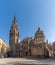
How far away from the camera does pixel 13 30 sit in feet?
171

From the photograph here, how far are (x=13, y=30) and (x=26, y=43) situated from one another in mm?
8338

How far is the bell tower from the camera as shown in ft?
157

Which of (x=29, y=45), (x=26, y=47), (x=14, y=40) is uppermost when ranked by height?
(x=14, y=40)

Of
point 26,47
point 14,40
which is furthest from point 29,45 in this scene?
Answer: point 14,40

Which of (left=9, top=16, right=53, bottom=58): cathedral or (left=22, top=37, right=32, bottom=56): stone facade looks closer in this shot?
(left=9, top=16, right=53, bottom=58): cathedral

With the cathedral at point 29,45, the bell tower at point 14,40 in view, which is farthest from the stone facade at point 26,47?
the bell tower at point 14,40

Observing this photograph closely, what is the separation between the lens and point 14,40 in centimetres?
5031

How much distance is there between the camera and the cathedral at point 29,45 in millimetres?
38750

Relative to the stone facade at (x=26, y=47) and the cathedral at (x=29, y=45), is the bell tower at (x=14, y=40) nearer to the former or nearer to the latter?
the cathedral at (x=29, y=45)

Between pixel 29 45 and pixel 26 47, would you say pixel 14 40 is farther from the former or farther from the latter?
pixel 29 45

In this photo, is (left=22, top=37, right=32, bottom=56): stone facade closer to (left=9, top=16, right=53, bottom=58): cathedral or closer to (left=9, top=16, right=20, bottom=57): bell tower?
(left=9, top=16, right=53, bottom=58): cathedral

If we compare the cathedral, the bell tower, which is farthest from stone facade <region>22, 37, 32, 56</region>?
the bell tower

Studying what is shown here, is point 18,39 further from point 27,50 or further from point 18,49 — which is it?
point 27,50

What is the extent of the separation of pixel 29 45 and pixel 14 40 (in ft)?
26.5
